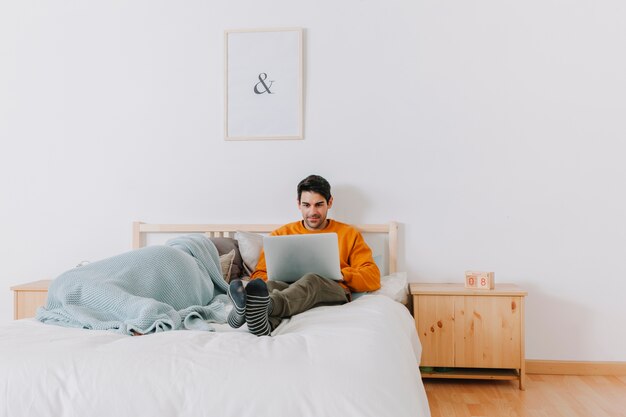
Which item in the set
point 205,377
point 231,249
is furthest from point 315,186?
point 205,377

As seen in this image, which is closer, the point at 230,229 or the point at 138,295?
the point at 138,295

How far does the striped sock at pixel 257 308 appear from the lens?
1.83m

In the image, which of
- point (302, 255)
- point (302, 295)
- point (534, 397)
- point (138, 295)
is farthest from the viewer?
point (534, 397)

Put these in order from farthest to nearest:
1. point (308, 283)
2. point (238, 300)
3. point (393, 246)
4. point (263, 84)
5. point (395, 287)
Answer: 1. point (263, 84)
2. point (393, 246)
3. point (395, 287)
4. point (308, 283)
5. point (238, 300)

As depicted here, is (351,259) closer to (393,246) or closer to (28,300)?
(393,246)

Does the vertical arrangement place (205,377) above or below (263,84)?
below

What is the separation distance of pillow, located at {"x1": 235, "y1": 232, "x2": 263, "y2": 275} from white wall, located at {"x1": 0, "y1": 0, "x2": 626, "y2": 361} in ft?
0.84

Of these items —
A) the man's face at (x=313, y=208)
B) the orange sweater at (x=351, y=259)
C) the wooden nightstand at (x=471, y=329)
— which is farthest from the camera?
the man's face at (x=313, y=208)

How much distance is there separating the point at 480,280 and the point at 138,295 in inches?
62.9

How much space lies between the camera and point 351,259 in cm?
297

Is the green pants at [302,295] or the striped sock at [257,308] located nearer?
the striped sock at [257,308]

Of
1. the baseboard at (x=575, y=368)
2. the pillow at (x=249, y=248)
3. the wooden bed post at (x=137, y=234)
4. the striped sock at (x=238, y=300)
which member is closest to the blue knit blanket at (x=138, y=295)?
the striped sock at (x=238, y=300)

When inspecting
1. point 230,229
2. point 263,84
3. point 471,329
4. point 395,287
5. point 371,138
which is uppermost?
point 263,84

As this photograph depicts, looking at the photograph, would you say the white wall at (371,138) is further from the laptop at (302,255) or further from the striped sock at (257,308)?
the striped sock at (257,308)
